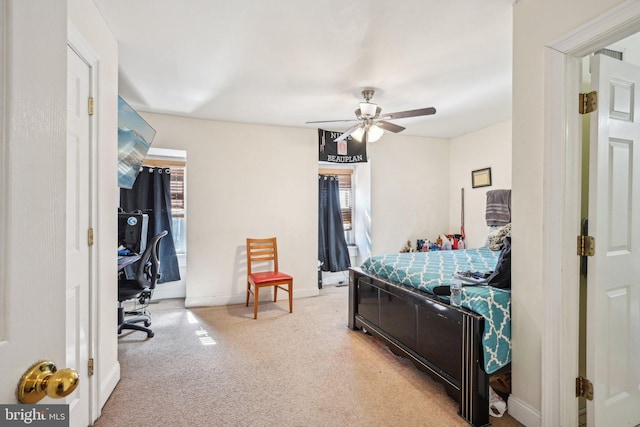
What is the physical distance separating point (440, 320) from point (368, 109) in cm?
196

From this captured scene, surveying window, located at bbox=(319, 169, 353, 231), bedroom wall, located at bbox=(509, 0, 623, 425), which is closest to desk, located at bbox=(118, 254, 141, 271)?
bedroom wall, located at bbox=(509, 0, 623, 425)

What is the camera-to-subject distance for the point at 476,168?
4629mm

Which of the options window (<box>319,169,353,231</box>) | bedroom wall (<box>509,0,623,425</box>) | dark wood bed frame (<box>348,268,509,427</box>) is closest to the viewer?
bedroom wall (<box>509,0,623,425</box>)

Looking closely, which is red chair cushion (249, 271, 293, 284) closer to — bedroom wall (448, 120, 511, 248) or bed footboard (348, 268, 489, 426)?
bed footboard (348, 268, 489, 426)

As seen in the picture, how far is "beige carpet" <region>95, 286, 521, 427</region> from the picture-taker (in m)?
1.86

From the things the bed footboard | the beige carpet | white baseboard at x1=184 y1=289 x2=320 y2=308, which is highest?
the bed footboard

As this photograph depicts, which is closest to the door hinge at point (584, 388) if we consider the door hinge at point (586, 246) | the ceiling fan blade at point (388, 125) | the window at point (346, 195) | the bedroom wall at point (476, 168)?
the door hinge at point (586, 246)

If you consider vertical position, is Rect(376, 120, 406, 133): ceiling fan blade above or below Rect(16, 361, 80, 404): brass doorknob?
above

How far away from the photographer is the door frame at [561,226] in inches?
60.6

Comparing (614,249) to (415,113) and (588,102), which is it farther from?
(415,113)

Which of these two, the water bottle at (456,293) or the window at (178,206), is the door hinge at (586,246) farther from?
the window at (178,206)

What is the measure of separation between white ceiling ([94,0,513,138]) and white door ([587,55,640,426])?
83 cm

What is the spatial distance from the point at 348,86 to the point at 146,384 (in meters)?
2.97

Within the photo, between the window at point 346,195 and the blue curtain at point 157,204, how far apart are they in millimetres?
2521
